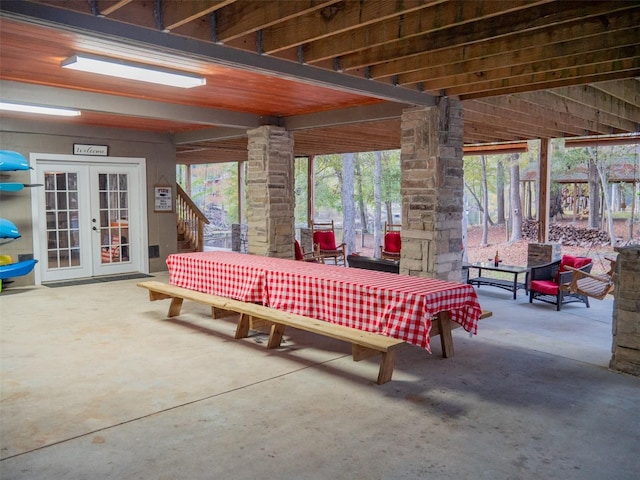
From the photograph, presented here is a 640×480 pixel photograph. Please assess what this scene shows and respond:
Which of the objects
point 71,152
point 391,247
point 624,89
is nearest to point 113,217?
point 71,152

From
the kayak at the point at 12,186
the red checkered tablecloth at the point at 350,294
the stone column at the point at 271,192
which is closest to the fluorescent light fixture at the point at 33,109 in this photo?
the kayak at the point at 12,186

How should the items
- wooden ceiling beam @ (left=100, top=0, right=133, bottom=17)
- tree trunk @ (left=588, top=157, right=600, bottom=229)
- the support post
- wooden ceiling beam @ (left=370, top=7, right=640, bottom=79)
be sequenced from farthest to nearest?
tree trunk @ (left=588, top=157, right=600, bottom=229) < the support post < wooden ceiling beam @ (left=370, top=7, right=640, bottom=79) < wooden ceiling beam @ (left=100, top=0, right=133, bottom=17)

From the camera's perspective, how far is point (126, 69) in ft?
14.3

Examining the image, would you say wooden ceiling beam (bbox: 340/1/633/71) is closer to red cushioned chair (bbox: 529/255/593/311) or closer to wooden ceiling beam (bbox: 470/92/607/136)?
wooden ceiling beam (bbox: 470/92/607/136)

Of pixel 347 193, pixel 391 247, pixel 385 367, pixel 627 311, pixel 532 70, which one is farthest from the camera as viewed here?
pixel 347 193

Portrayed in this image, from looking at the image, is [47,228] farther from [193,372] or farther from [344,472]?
[344,472]

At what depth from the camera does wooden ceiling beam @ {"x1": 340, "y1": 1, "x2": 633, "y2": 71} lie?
10.7 ft

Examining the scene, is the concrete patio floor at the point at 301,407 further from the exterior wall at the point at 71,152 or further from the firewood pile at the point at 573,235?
the firewood pile at the point at 573,235

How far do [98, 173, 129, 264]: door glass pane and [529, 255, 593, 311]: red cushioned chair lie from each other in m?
7.05

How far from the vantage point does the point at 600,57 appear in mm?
4215

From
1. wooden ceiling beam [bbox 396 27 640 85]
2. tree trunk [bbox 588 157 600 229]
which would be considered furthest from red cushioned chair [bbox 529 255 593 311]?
tree trunk [bbox 588 157 600 229]

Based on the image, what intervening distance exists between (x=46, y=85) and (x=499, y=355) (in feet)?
18.1

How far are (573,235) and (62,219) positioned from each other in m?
16.3

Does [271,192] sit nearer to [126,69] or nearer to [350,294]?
[126,69]
